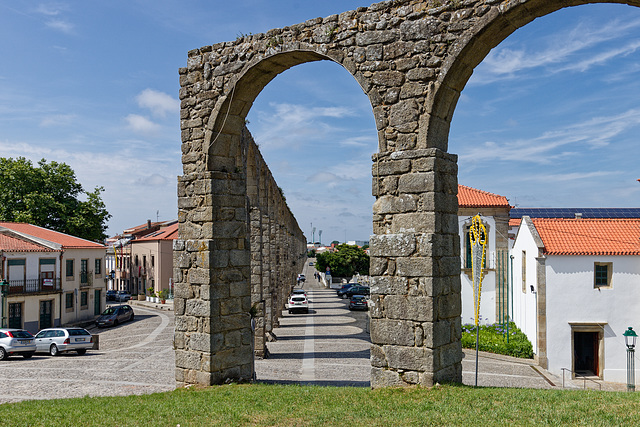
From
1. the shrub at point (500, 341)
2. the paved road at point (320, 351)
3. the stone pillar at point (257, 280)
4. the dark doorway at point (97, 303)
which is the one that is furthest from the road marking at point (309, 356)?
the dark doorway at point (97, 303)

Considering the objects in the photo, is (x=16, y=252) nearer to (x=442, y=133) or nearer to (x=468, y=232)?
(x=468, y=232)

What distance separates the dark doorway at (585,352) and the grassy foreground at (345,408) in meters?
13.0

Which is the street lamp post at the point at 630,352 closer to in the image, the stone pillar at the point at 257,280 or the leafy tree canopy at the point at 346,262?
the stone pillar at the point at 257,280

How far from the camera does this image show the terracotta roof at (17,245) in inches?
1017

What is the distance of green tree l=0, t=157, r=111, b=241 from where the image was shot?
34.1 metres

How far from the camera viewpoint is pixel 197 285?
9844 millimetres

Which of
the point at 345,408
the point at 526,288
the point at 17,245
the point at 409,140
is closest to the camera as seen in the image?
the point at 345,408

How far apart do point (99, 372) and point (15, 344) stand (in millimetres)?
5852

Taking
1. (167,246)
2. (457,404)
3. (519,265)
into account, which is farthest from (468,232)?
(167,246)

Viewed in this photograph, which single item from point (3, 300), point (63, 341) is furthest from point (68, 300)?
point (63, 341)

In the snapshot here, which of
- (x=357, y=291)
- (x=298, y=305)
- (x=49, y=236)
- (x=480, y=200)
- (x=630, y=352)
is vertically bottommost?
(x=357, y=291)

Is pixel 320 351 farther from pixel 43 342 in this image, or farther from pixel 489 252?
pixel 489 252

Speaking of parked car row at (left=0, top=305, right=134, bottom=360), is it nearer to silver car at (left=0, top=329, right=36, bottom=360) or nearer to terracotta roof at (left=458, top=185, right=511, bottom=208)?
silver car at (left=0, top=329, right=36, bottom=360)

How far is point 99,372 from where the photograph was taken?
48.2 feet
